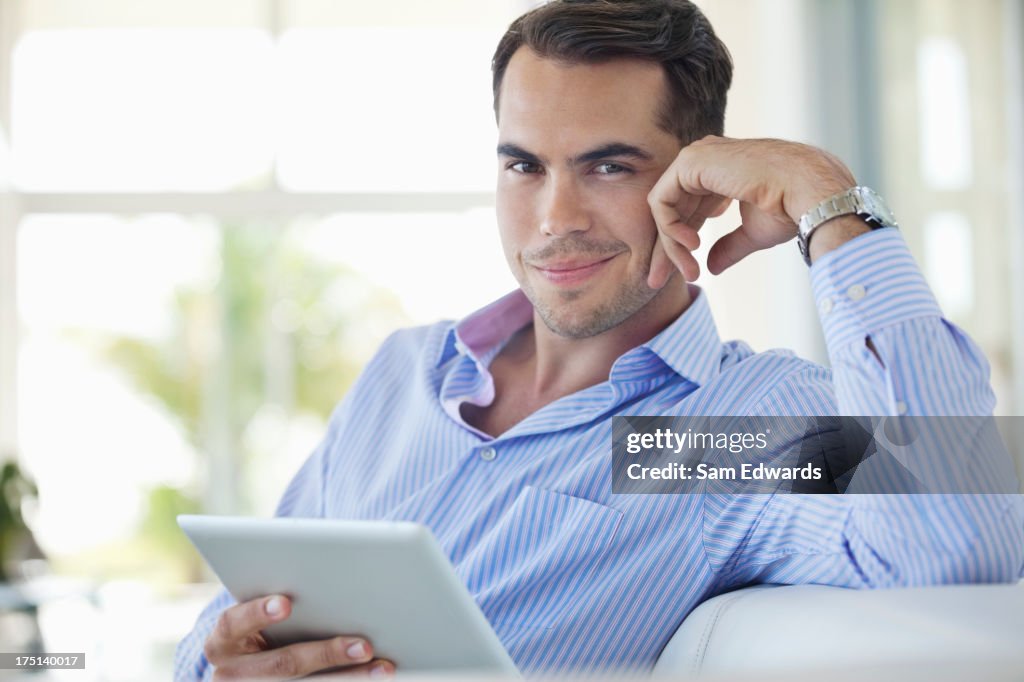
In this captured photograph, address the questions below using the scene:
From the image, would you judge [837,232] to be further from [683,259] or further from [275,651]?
[275,651]

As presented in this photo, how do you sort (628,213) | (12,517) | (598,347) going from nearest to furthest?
(628,213) < (598,347) < (12,517)

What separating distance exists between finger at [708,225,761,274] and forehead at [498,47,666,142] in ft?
0.79

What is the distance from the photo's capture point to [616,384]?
5.11 ft

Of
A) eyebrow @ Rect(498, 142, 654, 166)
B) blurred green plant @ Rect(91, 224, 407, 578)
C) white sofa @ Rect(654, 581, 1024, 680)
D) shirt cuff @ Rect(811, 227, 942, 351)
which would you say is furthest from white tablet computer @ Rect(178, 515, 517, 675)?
blurred green plant @ Rect(91, 224, 407, 578)

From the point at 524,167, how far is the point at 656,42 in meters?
0.28

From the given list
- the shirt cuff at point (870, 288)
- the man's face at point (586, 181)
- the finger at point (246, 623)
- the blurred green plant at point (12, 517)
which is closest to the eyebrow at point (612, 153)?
the man's face at point (586, 181)

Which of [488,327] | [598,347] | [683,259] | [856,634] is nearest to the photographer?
[856,634]

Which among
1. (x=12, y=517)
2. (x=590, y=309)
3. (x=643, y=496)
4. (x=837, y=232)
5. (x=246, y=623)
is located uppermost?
(x=837, y=232)

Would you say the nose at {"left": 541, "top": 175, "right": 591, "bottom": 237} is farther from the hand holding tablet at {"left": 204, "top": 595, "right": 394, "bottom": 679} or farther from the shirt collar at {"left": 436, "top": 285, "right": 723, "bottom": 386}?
the hand holding tablet at {"left": 204, "top": 595, "right": 394, "bottom": 679}

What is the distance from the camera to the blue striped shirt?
3.76 ft

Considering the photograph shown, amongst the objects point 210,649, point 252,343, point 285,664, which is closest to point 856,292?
point 285,664

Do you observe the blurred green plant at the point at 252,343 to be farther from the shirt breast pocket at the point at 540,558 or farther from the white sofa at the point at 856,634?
the white sofa at the point at 856,634

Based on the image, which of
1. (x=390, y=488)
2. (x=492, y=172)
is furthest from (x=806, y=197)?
(x=492, y=172)

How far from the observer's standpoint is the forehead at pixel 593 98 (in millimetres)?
1620
